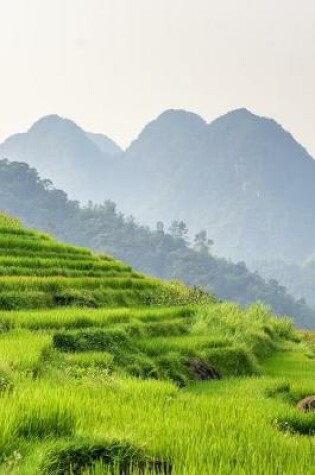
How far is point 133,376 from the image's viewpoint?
1243cm

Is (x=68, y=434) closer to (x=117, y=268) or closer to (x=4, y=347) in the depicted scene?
(x=4, y=347)

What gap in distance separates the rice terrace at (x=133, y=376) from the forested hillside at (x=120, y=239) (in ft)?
469

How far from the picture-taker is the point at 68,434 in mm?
5262

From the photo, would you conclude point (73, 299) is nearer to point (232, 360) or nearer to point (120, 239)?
point (232, 360)

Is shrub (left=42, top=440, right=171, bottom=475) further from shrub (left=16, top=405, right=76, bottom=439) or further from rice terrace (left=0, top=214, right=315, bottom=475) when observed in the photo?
shrub (left=16, top=405, right=76, bottom=439)

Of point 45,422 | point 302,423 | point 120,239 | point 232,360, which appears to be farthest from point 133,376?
point 120,239

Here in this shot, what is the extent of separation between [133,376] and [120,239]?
160411 mm

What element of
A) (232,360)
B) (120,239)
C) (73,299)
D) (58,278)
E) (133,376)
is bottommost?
(232,360)

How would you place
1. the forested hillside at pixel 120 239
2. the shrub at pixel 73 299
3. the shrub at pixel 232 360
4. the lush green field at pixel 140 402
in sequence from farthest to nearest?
1. the forested hillside at pixel 120 239
2. the shrub at pixel 73 299
3. the shrub at pixel 232 360
4. the lush green field at pixel 140 402

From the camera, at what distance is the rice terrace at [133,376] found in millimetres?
4910

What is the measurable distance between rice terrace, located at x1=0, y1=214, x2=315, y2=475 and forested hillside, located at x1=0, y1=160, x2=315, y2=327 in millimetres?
142958

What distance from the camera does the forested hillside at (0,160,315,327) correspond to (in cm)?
17150

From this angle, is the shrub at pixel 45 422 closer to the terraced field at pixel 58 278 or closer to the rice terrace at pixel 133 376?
the rice terrace at pixel 133 376

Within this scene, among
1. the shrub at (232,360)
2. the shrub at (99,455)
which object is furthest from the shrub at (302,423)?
the shrub at (232,360)
